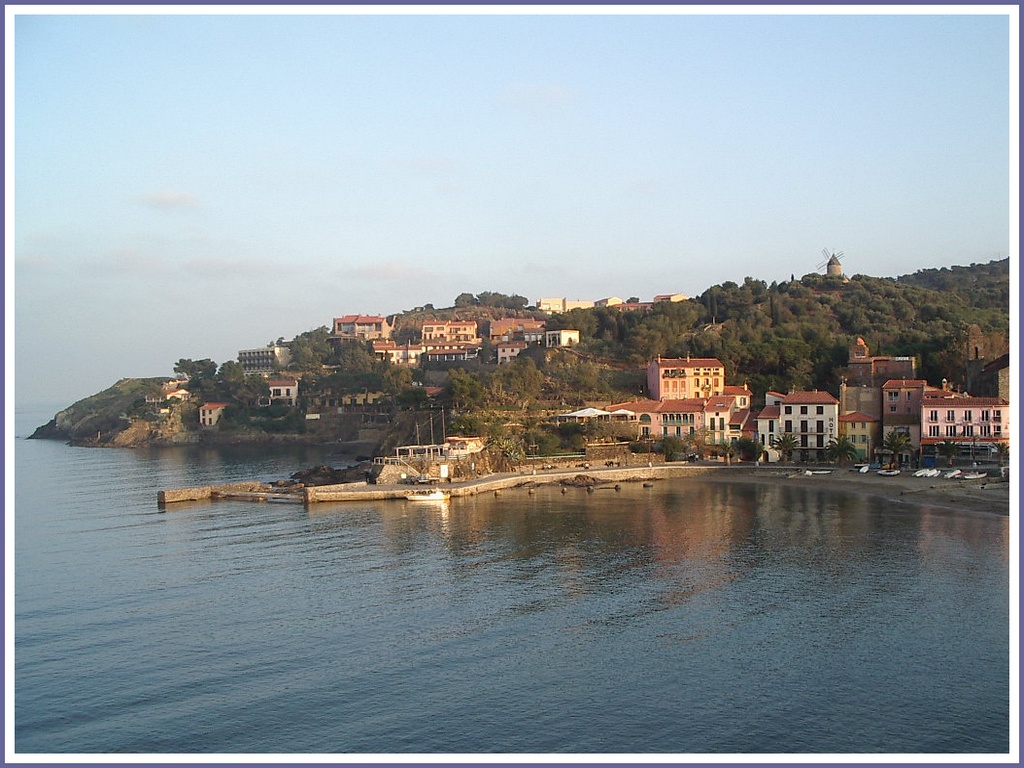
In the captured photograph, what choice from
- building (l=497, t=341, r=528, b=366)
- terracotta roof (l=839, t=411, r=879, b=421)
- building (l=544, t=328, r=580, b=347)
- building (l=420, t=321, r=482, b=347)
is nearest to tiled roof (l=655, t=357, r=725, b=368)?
terracotta roof (l=839, t=411, r=879, b=421)

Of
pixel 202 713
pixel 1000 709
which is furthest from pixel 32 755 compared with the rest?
pixel 1000 709

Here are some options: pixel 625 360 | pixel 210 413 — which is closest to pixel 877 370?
pixel 625 360

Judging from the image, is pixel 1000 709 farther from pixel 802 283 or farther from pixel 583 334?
pixel 802 283

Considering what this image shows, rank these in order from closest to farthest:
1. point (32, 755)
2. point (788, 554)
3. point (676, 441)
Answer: point (32, 755) → point (788, 554) → point (676, 441)

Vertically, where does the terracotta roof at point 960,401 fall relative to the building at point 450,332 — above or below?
below

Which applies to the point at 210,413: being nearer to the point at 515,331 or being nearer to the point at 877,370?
the point at 515,331

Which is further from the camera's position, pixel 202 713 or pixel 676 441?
pixel 676 441

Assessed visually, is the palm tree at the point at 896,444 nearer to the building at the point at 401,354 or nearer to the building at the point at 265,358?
the building at the point at 401,354

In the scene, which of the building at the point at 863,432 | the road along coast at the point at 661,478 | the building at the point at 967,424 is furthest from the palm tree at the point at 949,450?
the building at the point at 863,432
